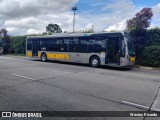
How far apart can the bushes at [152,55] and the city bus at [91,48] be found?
2.60 m

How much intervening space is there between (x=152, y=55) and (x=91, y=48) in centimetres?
582

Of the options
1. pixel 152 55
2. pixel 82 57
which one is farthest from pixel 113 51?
pixel 152 55

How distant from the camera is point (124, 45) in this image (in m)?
14.6

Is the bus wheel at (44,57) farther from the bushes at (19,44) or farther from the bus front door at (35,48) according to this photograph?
the bushes at (19,44)

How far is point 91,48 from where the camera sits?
16.3 meters

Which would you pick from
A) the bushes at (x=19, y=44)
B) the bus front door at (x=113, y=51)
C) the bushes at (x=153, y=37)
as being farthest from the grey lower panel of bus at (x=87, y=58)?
the bushes at (x=19, y=44)

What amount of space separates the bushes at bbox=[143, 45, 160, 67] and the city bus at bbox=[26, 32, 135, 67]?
2596 mm

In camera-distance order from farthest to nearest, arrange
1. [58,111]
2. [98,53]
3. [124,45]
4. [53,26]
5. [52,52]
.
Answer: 1. [53,26]
2. [52,52]
3. [98,53]
4. [124,45]
5. [58,111]

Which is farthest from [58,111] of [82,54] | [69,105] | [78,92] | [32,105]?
[82,54]

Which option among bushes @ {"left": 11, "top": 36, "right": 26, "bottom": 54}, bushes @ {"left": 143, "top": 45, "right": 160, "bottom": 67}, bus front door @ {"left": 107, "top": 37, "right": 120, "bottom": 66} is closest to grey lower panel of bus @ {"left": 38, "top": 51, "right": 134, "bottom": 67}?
bus front door @ {"left": 107, "top": 37, "right": 120, "bottom": 66}

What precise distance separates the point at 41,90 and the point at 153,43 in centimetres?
1403

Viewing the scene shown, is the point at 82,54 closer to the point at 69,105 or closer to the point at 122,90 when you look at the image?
the point at 122,90

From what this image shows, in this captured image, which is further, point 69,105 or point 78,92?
point 78,92

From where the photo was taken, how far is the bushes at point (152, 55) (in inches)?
664
